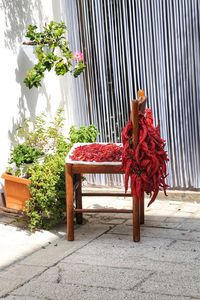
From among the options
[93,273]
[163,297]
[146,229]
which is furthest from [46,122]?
[163,297]

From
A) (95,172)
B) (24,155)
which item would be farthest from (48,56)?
(95,172)

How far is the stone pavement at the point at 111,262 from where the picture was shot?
12.2 ft

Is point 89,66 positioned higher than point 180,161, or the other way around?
point 89,66

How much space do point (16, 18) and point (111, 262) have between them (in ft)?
8.75

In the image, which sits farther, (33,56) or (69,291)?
(33,56)

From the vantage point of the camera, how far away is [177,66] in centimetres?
562

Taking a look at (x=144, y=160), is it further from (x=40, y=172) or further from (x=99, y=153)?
(x=40, y=172)

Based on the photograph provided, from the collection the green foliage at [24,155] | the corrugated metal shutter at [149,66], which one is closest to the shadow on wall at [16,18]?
the corrugated metal shutter at [149,66]

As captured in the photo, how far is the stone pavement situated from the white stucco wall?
1159 millimetres

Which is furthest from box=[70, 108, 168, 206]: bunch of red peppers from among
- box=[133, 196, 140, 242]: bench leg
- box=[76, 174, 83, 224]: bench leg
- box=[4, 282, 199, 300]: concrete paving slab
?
box=[4, 282, 199, 300]: concrete paving slab

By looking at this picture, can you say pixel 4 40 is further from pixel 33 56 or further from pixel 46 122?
pixel 46 122

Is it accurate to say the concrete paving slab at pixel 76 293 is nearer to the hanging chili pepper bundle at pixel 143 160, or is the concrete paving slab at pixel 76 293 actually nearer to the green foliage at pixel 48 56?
the hanging chili pepper bundle at pixel 143 160

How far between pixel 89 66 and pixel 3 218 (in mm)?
1845

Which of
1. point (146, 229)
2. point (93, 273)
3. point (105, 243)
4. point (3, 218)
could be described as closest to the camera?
point (93, 273)
